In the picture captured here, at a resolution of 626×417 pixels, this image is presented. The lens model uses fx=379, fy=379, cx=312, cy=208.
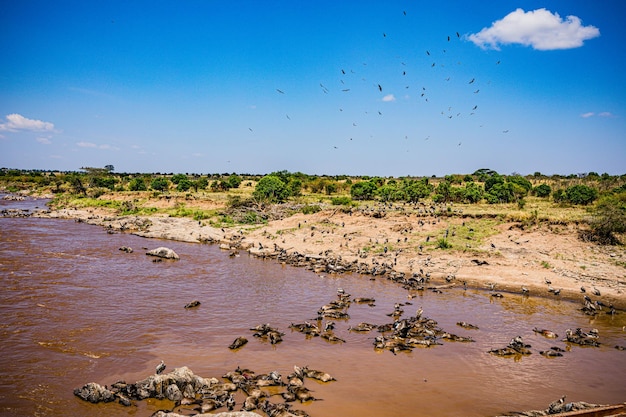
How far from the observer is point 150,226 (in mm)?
33844

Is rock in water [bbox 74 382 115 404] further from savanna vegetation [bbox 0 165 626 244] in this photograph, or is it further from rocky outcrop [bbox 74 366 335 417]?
savanna vegetation [bbox 0 165 626 244]

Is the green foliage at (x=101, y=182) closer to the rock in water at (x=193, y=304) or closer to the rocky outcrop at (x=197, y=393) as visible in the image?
the rock in water at (x=193, y=304)

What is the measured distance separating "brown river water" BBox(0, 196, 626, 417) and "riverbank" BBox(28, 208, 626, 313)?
5.53ft

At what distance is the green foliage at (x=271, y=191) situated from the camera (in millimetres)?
41594

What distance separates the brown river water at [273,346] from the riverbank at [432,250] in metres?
1.69

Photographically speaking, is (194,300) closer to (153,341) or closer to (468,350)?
(153,341)

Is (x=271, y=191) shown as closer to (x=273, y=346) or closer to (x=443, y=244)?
(x=443, y=244)

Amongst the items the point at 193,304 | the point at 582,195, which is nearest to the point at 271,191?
the point at 193,304

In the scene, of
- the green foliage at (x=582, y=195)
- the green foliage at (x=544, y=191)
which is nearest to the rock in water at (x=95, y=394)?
the green foliage at (x=582, y=195)

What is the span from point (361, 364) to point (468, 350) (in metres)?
3.79

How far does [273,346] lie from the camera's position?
11906mm

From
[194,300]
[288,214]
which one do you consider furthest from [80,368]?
[288,214]

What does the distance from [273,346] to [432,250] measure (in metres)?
14.4

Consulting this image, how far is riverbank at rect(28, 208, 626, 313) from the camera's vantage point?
19.0m
